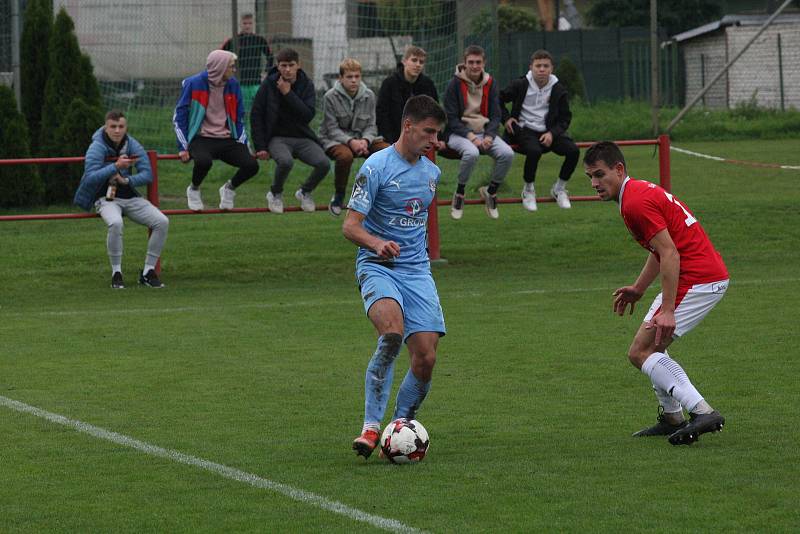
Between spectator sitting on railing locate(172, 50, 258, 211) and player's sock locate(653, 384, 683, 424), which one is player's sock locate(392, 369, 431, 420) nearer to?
player's sock locate(653, 384, 683, 424)

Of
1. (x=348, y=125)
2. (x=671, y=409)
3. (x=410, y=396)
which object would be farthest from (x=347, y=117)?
(x=671, y=409)

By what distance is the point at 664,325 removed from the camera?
24.0 feet

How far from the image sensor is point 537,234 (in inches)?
747

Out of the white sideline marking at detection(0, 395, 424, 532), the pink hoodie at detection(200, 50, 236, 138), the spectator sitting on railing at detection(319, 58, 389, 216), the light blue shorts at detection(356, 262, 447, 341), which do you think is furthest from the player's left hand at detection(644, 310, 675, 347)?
the pink hoodie at detection(200, 50, 236, 138)

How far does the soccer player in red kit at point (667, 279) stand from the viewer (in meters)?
7.28

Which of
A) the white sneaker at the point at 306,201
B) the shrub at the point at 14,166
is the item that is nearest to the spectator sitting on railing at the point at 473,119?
the white sneaker at the point at 306,201

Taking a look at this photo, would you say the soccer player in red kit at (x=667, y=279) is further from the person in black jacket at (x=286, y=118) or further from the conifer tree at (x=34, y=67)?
the conifer tree at (x=34, y=67)

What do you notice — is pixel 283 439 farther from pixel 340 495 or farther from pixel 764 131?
pixel 764 131

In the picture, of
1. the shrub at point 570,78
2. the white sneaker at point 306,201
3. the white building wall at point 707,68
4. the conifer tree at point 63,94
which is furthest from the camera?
the white building wall at point 707,68

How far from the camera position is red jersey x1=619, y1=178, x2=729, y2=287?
7.30 meters

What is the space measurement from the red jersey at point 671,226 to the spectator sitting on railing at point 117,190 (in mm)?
9181

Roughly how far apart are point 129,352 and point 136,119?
13.2m

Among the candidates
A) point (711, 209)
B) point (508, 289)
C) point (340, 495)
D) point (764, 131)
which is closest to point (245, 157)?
point (508, 289)

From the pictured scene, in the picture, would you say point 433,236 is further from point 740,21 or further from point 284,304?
point 740,21
